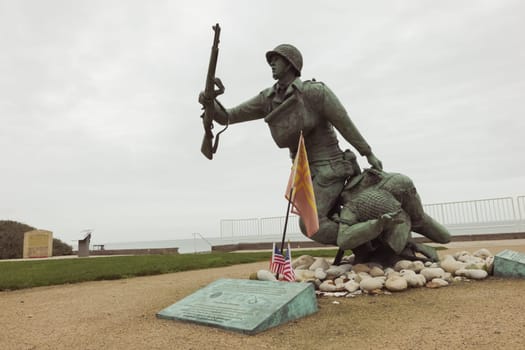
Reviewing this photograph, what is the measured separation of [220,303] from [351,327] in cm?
110

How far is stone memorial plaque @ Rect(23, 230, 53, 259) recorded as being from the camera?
15945 millimetres

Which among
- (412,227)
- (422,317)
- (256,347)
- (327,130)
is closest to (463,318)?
(422,317)

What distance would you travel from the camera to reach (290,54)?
199 inches

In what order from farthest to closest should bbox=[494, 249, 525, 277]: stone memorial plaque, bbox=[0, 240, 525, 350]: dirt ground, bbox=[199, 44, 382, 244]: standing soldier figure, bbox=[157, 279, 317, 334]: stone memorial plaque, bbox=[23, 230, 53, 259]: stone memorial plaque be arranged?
bbox=[23, 230, 53, 259]: stone memorial plaque → bbox=[199, 44, 382, 244]: standing soldier figure → bbox=[494, 249, 525, 277]: stone memorial plaque → bbox=[157, 279, 317, 334]: stone memorial plaque → bbox=[0, 240, 525, 350]: dirt ground

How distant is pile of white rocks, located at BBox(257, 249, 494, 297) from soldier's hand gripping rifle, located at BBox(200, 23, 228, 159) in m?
1.85

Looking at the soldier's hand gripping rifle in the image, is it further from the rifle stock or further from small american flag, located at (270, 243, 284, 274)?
small american flag, located at (270, 243, 284, 274)

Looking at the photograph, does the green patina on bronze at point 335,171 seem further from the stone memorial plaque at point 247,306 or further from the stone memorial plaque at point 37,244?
the stone memorial plaque at point 37,244

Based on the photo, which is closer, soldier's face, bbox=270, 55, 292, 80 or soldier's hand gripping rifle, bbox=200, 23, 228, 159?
soldier's hand gripping rifle, bbox=200, 23, 228, 159

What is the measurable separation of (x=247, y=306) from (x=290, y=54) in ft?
10.4

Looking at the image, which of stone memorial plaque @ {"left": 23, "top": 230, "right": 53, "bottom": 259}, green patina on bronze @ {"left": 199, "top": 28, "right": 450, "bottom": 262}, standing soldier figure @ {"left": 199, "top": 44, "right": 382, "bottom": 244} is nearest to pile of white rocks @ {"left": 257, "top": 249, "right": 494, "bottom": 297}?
green patina on bronze @ {"left": 199, "top": 28, "right": 450, "bottom": 262}

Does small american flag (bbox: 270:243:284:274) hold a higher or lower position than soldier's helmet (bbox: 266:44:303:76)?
lower

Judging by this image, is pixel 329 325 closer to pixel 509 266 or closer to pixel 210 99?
pixel 509 266

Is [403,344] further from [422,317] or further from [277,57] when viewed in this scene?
[277,57]

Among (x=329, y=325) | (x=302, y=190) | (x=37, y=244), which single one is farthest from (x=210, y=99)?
(x=37, y=244)
